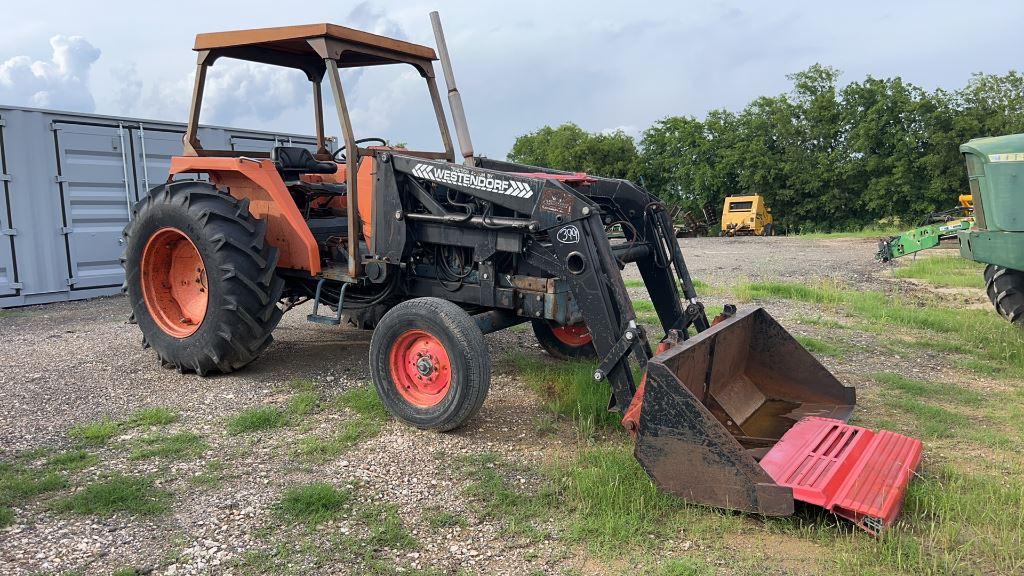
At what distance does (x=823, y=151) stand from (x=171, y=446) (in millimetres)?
30741

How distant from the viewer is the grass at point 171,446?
4312 millimetres

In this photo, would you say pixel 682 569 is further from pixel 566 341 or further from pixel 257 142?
pixel 257 142

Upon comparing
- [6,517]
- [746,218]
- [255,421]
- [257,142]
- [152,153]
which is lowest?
[6,517]

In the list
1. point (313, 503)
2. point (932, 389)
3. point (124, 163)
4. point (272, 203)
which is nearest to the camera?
point (313, 503)

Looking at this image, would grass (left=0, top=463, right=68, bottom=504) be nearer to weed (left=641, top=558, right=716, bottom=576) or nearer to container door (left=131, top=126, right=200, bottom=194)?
weed (left=641, top=558, right=716, bottom=576)

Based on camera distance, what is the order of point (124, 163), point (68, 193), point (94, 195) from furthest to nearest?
point (124, 163) < point (94, 195) < point (68, 193)

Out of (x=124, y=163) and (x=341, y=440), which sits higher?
(x=124, y=163)

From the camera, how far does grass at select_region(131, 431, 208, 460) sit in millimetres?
4312

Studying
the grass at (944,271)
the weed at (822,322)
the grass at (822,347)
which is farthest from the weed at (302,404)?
the grass at (944,271)

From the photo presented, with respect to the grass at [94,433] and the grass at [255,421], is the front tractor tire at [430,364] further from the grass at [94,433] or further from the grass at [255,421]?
the grass at [94,433]

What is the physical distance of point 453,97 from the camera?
19.8 feet

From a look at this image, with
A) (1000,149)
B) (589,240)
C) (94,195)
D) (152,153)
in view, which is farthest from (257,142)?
(1000,149)

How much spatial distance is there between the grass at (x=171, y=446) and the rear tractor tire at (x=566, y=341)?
284 centimetres

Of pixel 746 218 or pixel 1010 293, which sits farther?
pixel 746 218
